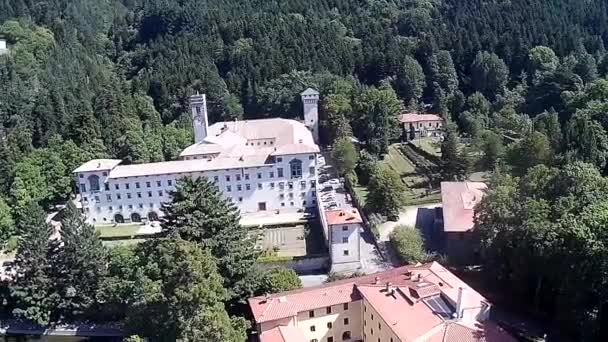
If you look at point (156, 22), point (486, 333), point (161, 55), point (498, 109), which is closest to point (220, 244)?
point (486, 333)

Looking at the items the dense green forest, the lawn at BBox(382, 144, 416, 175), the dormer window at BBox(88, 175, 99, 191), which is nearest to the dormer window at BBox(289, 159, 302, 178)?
the lawn at BBox(382, 144, 416, 175)

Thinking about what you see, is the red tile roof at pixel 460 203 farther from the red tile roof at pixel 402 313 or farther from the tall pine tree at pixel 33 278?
the tall pine tree at pixel 33 278

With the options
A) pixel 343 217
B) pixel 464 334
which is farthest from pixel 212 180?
pixel 464 334

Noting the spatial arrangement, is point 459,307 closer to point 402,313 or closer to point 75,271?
point 402,313

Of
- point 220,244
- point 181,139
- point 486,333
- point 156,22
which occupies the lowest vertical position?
point 486,333

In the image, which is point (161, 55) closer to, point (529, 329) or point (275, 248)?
point (275, 248)

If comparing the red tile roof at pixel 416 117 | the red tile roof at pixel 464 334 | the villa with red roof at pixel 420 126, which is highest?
the red tile roof at pixel 416 117

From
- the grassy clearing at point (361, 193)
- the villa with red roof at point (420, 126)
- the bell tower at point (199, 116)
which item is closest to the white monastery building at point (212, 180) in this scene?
the grassy clearing at point (361, 193)
